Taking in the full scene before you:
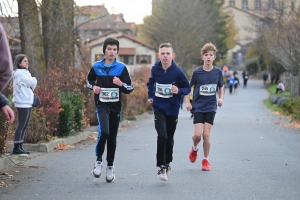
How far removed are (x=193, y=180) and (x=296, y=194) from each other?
63.5 inches

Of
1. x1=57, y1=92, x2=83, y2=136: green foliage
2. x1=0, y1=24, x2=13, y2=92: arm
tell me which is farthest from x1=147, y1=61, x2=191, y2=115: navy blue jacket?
x1=57, y1=92, x2=83, y2=136: green foliage

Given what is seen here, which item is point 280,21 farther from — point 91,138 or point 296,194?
point 296,194

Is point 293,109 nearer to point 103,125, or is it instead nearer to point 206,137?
point 206,137

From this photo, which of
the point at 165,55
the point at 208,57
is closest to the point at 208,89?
the point at 208,57

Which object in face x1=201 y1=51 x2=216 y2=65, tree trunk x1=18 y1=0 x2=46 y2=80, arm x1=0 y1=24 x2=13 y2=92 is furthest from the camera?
tree trunk x1=18 y1=0 x2=46 y2=80

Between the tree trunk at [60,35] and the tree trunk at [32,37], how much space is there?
2040 mm

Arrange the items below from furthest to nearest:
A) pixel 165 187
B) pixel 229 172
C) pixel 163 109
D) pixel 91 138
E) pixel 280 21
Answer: pixel 280 21 → pixel 91 138 → pixel 229 172 → pixel 163 109 → pixel 165 187

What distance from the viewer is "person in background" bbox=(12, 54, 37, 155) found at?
1151 centimetres

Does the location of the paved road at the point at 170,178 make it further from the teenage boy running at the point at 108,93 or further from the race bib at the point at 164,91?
the race bib at the point at 164,91

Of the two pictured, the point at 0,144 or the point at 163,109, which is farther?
the point at 0,144

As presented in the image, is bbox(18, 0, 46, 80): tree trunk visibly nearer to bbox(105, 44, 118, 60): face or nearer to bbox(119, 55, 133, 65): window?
bbox(105, 44, 118, 60): face

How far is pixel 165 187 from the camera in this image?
8.37 meters

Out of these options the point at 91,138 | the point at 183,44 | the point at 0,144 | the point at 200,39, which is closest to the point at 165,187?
the point at 0,144

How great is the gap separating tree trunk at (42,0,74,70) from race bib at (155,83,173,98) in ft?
35.1
